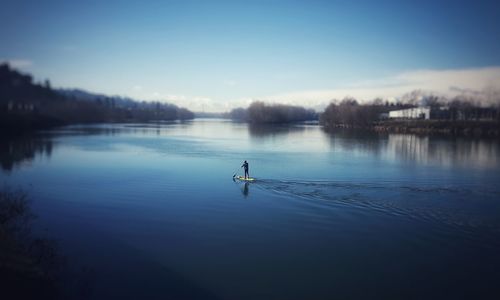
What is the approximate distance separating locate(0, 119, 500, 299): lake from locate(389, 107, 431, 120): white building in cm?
7807

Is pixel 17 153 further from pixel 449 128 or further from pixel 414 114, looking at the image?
pixel 414 114

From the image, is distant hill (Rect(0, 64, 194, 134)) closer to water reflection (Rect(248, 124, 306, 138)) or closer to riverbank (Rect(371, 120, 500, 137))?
water reflection (Rect(248, 124, 306, 138))

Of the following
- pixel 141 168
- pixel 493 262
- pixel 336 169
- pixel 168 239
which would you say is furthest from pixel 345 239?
pixel 141 168

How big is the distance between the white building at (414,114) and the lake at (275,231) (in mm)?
78074

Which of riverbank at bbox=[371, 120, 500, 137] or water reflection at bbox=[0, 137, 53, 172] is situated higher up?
riverbank at bbox=[371, 120, 500, 137]

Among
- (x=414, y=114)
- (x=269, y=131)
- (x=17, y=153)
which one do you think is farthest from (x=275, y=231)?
(x=414, y=114)

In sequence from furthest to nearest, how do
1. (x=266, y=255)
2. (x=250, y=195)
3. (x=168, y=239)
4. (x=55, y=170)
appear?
1. (x=55, y=170)
2. (x=250, y=195)
3. (x=168, y=239)
4. (x=266, y=255)

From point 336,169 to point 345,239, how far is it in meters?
13.6

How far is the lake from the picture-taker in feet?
29.1

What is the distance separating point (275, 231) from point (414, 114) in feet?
332

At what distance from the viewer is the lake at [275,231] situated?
29.1 ft

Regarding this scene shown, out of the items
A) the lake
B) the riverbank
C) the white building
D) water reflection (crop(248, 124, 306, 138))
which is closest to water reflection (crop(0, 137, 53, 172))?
the lake

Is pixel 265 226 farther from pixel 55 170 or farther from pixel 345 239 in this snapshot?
pixel 55 170

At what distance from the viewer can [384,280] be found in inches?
358
